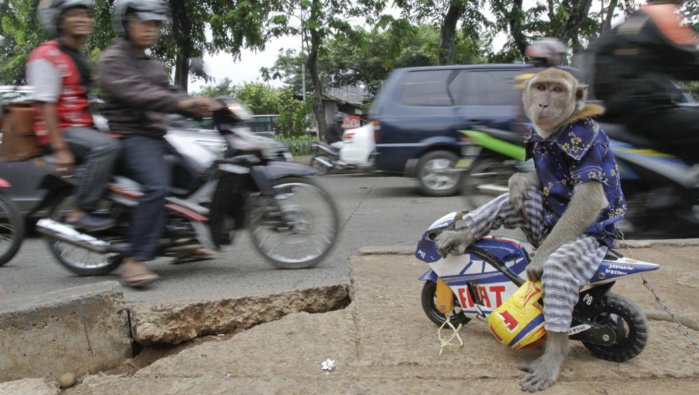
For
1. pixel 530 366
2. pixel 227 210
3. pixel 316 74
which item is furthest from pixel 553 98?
pixel 316 74

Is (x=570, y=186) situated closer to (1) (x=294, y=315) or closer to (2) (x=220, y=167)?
(1) (x=294, y=315)

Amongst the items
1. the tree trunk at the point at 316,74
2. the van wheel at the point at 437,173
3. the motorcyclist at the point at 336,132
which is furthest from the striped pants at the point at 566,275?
the tree trunk at the point at 316,74

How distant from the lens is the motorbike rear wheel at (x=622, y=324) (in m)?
2.21

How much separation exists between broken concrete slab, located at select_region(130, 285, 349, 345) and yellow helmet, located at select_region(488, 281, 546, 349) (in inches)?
53.1

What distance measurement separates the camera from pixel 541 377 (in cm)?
214

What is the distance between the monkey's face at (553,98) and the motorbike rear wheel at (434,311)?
0.87m

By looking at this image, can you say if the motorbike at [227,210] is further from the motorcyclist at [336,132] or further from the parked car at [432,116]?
the motorcyclist at [336,132]

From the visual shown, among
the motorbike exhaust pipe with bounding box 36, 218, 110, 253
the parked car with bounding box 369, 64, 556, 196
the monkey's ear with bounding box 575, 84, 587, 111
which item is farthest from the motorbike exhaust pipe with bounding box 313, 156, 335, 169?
the monkey's ear with bounding box 575, 84, 587, 111

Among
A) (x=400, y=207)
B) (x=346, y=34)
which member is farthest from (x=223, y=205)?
(x=346, y=34)

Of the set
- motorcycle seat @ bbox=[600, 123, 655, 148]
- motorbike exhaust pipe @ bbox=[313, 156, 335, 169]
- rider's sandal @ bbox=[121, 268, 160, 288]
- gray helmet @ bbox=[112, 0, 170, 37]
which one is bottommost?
motorbike exhaust pipe @ bbox=[313, 156, 335, 169]

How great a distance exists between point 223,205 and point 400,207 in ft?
11.2

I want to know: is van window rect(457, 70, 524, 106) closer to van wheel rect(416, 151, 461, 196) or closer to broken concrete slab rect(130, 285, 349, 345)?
van wheel rect(416, 151, 461, 196)

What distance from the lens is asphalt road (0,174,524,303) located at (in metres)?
3.65

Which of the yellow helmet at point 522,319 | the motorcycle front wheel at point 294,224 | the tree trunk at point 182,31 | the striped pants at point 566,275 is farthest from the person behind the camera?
the tree trunk at point 182,31
